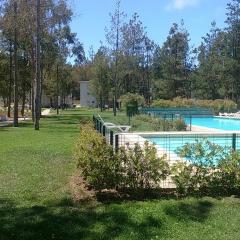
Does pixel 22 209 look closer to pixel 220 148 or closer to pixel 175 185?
pixel 175 185

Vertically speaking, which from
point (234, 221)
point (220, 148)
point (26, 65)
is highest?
point (26, 65)

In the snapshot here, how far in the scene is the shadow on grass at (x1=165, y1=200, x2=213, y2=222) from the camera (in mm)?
7145

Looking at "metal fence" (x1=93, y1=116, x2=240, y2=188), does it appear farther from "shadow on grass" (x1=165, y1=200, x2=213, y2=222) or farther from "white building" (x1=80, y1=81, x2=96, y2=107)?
"white building" (x1=80, y1=81, x2=96, y2=107)

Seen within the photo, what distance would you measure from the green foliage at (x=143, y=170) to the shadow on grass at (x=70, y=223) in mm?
837

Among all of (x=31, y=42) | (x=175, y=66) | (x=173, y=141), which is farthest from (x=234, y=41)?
(x=173, y=141)

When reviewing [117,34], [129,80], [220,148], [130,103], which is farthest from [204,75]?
[220,148]

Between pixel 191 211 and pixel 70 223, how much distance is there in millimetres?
1782

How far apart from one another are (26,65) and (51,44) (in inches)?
150

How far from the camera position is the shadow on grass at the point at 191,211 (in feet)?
23.4

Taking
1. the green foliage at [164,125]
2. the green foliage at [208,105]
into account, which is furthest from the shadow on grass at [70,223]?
the green foliage at [208,105]

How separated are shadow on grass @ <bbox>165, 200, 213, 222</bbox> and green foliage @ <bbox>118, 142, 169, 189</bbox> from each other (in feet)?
2.64

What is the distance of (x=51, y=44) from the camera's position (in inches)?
1838

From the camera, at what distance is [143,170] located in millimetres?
8469

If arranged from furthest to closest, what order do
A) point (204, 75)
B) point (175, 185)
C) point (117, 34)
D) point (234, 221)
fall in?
1. point (204, 75)
2. point (117, 34)
3. point (175, 185)
4. point (234, 221)
